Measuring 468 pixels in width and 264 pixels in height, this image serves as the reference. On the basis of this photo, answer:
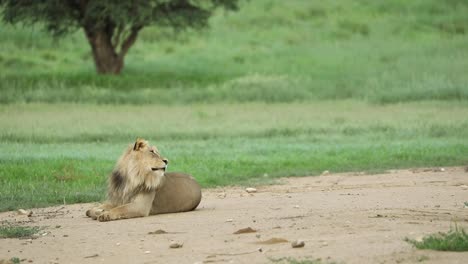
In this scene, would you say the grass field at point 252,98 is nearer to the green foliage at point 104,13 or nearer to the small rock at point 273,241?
the green foliage at point 104,13

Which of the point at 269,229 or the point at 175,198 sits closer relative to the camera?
the point at 269,229

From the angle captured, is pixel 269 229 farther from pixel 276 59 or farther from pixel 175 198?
pixel 276 59

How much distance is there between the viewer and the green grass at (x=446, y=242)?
761cm

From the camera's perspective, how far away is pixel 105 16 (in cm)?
3052

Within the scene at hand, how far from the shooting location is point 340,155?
1736 cm

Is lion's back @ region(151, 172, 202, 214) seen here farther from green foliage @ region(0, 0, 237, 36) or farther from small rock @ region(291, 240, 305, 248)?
green foliage @ region(0, 0, 237, 36)

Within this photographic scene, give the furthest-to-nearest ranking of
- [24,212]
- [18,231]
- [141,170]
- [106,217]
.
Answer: [24,212]
[141,170]
[106,217]
[18,231]

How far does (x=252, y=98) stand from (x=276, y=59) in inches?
291

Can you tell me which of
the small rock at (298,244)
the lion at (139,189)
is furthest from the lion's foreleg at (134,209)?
the small rock at (298,244)

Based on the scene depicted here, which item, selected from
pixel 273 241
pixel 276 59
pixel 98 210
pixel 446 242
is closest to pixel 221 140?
pixel 98 210

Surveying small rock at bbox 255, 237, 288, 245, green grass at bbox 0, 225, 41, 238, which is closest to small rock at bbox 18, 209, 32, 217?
green grass at bbox 0, 225, 41, 238

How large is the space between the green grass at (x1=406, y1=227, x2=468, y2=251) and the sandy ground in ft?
0.29

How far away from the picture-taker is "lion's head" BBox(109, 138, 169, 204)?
10602 millimetres

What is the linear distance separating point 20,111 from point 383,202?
15.2 m
